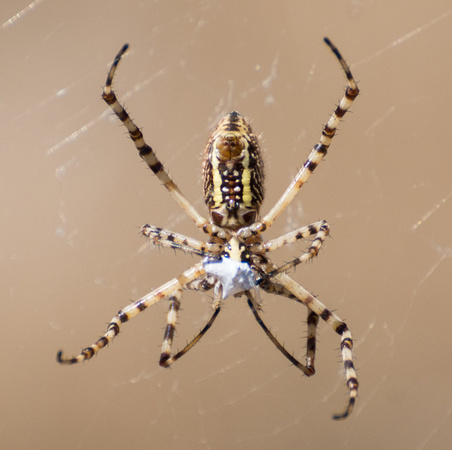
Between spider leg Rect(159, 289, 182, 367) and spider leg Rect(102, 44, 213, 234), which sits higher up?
spider leg Rect(102, 44, 213, 234)

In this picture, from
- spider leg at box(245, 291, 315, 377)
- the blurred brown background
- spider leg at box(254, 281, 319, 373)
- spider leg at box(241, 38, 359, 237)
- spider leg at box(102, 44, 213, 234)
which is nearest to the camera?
spider leg at box(245, 291, 315, 377)

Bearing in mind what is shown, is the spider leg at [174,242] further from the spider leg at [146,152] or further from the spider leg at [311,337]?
the spider leg at [311,337]

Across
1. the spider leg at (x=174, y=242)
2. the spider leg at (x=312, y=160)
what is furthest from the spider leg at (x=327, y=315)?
the spider leg at (x=174, y=242)

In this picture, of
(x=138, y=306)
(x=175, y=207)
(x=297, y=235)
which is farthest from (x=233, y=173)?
(x=175, y=207)

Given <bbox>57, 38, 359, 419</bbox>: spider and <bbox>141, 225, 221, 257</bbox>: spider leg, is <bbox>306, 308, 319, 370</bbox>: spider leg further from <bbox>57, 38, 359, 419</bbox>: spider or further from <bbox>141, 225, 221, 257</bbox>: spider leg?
<bbox>141, 225, 221, 257</bbox>: spider leg

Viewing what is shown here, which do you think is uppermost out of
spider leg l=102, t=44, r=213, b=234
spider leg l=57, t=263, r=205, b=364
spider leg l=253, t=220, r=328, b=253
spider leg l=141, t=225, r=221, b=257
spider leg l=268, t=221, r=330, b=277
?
spider leg l=102, t=44, r=213, b=234

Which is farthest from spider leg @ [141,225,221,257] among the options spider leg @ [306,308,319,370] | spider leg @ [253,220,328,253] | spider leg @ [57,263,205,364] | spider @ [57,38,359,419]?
spider leg @ [306,308,319,370]
